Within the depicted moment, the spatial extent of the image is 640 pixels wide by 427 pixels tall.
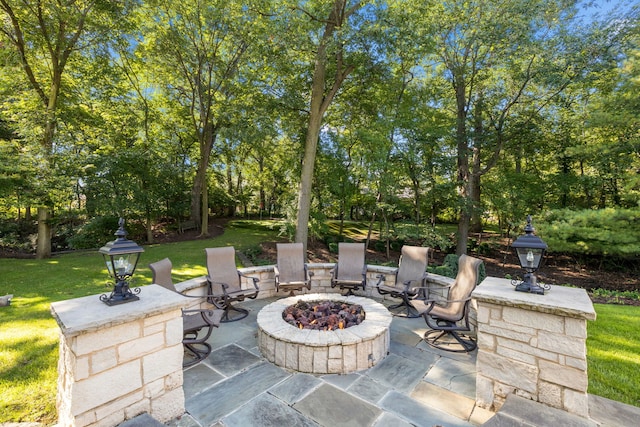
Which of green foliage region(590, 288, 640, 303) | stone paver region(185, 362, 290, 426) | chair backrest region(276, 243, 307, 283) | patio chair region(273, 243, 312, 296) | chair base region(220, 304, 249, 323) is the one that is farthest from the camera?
green foliage region(590, 288, 640, 303)

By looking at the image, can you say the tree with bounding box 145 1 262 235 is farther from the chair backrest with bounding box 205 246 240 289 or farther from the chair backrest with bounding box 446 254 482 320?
the chair backrest with bounding box 446 254 482 320

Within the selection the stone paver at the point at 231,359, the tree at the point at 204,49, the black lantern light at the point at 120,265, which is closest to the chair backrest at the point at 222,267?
the stone paver at the point at 231,359

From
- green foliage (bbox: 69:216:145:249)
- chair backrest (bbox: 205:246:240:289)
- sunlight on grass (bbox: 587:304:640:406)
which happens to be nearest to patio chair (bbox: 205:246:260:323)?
chair backrest (bbox: 205:246:240:289)

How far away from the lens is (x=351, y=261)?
5.77m

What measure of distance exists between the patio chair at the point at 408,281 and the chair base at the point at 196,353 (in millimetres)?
3050

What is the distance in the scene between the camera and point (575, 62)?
7.44 metres

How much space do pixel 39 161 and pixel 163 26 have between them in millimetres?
6613

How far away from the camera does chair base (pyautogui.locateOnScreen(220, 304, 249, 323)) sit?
14.8ft

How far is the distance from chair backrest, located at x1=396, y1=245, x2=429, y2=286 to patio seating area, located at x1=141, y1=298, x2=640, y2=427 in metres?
1.75

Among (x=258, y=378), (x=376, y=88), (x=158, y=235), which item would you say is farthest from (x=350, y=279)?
(x=158, y=235)

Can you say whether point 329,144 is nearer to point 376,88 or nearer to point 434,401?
point 376,88

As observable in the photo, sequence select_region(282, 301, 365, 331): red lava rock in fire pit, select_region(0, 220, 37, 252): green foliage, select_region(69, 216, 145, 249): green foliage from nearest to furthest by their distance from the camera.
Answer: select_region(282, 301, 365, 331): red lava rock in fire pit, select_region(0, 220, 37, 252): green foliage, select_region(69, 216, 145, 249): green foliage

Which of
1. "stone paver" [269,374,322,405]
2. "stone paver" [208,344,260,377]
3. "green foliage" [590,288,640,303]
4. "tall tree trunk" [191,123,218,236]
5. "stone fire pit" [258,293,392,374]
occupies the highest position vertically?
"tall tree trunk" [191,123,218,236]

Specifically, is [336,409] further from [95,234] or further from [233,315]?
[95,234]
